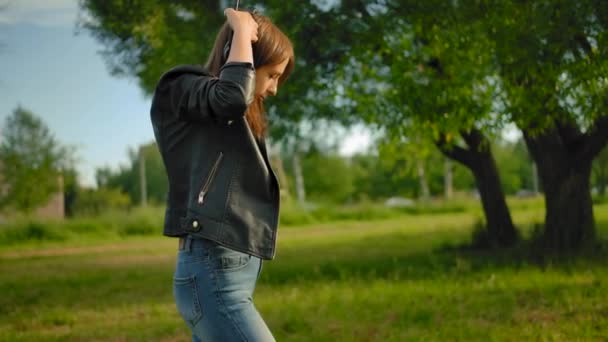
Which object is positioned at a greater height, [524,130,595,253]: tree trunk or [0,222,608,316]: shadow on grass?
[524,130,595,253]: tree trunk

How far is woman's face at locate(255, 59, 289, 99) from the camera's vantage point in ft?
7.60

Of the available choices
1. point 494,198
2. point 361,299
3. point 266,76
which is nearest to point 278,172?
point 494,198

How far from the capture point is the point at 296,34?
29.3 feet

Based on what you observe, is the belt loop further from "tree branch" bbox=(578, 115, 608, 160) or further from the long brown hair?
"tree branch" bbox=(578, 115, 608, 160)

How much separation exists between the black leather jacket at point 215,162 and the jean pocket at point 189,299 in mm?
161

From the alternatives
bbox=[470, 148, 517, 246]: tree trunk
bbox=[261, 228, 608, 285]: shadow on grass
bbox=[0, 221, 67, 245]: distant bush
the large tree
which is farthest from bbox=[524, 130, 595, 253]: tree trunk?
bbox=[0, 221, 67, 245]: distant bush

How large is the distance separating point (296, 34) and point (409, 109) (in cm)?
186

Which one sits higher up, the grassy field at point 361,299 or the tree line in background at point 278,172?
the tree line in background at point 278,172

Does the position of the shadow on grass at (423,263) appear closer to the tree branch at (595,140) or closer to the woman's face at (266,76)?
the tree branch at (595,140)

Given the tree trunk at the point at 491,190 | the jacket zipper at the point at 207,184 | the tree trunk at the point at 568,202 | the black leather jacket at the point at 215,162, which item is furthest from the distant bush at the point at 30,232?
the jacket zipper at the point at 207,184

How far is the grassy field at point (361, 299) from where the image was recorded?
19.0ft

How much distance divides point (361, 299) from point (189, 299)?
5.39 m

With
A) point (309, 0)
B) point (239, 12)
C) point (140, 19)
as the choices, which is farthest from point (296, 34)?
point (239, 12)

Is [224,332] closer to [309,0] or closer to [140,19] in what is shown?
[309,0]
